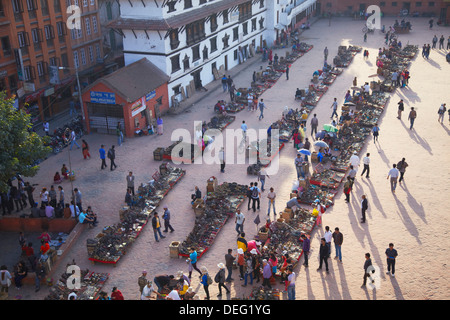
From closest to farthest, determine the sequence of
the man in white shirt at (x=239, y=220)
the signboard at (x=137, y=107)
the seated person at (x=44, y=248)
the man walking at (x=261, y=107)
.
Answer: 1. the seated person at (x=44, y=248)
2. the man in white shirt at (x=239, y=220)
3. the signboard at (x=137, y=107)
4. the man walking at (x=261, y=107)

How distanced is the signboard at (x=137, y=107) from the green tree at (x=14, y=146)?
414 inches

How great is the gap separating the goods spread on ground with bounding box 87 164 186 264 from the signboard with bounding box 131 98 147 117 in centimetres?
744

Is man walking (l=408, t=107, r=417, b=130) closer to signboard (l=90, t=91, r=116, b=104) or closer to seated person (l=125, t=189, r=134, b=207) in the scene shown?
seated person (l=125, t=189, r=134, b=207)

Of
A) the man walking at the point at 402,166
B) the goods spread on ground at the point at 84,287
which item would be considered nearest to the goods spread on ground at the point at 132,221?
the goods spread on ground at the point at 84,287

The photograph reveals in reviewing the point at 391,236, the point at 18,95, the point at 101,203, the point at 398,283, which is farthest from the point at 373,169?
the point at 18,95

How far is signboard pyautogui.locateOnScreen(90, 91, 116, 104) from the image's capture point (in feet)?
115

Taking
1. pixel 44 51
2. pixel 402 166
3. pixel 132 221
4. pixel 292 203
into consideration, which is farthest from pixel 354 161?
pixel 44 51

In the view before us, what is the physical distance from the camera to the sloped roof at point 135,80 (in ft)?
115

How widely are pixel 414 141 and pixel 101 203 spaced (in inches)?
882

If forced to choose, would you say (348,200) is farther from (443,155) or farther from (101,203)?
(101,203)

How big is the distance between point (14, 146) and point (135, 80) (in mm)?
14682

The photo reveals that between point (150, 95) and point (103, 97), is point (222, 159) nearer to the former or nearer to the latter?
point (150, 95)

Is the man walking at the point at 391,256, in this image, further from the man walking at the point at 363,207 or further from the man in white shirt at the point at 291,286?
the man in white shirt at the point at 291,286

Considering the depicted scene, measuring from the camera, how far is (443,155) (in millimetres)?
31500
